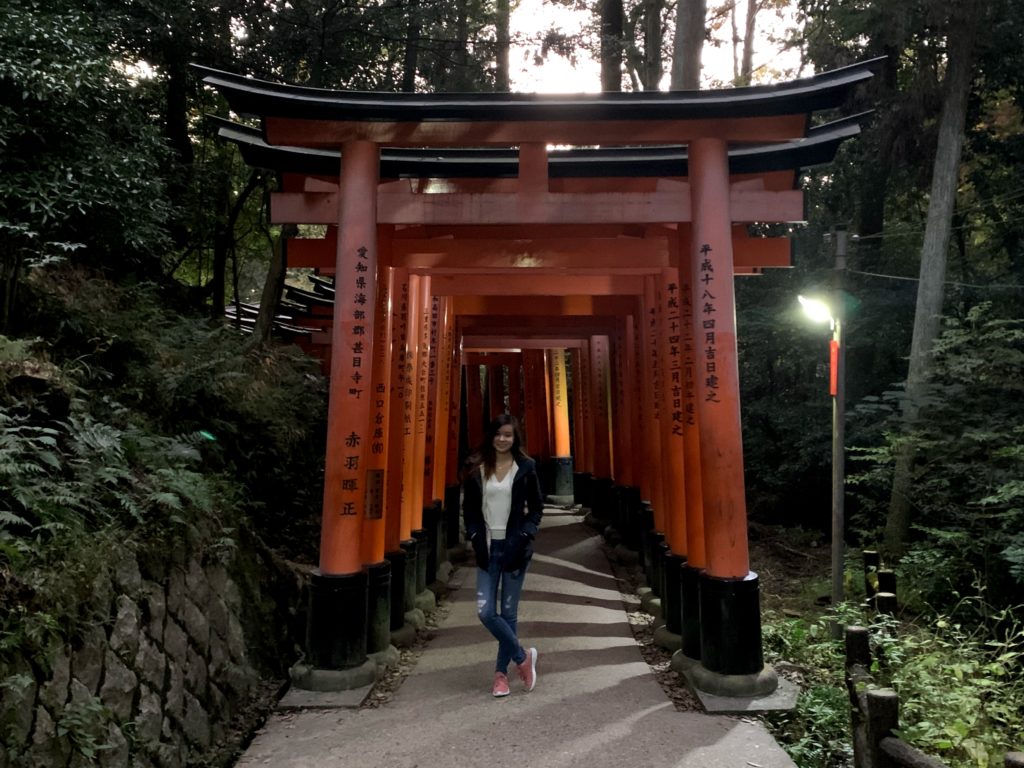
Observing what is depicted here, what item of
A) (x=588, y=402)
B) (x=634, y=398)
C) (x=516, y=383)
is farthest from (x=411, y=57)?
(x=516, y=383)

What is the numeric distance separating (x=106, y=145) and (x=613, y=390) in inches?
353

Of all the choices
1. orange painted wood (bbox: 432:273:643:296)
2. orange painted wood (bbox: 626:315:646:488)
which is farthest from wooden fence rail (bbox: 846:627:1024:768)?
orange painted wood (bbox: 626:315:646:488)

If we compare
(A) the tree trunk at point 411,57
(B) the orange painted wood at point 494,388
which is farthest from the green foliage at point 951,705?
(B) the orange painted wood at point 494,388

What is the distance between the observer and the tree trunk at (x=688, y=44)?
10.9m

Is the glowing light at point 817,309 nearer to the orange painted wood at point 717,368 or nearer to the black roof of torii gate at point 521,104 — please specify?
the orange painted wood at point 717,368

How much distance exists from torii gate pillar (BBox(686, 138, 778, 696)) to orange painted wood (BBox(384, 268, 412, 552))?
9.36ft

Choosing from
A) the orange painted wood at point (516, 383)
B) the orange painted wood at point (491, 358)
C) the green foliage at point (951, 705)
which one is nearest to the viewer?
the green foliage at point (951, 705)

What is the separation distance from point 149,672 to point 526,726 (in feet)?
7.36

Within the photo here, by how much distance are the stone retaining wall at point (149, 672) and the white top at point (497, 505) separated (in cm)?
194

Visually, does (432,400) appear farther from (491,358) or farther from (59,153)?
(491,358)

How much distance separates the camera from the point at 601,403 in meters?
15.6

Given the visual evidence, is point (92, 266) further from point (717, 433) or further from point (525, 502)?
point (717, 433)

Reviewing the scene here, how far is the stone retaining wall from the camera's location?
3172mm

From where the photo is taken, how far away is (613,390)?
13.6 metres
